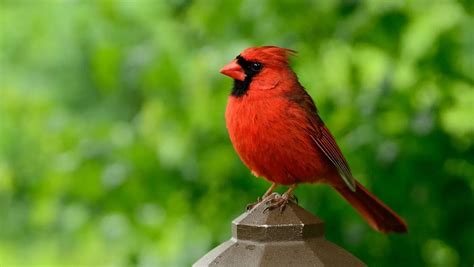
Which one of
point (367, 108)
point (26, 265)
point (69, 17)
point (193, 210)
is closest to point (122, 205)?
point (193, 210)

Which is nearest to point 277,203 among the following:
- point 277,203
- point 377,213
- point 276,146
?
point 277,203

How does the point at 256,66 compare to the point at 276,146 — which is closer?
the point at 276,146

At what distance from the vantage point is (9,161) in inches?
138

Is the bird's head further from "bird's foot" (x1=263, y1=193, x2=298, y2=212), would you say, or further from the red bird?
"bird's foot" (x1=263, y1=193, x2=298, y2=212)

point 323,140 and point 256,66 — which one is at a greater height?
point 256,66

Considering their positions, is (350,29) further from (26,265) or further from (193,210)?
(26,265)

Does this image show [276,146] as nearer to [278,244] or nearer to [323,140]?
[323,140]

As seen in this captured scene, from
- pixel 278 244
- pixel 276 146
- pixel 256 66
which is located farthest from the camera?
pixel 256 66

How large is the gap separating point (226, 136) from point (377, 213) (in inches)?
32.4

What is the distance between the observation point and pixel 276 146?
209 cm

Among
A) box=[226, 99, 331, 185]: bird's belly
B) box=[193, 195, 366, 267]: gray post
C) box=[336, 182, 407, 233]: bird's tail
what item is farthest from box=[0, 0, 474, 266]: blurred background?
box=[193, 195, 366, 267]: gray post

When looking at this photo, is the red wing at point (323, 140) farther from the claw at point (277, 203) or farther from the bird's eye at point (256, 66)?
the claw at point (277, 203)

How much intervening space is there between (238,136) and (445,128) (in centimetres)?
104

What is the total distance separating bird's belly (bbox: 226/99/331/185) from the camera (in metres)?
2.11
